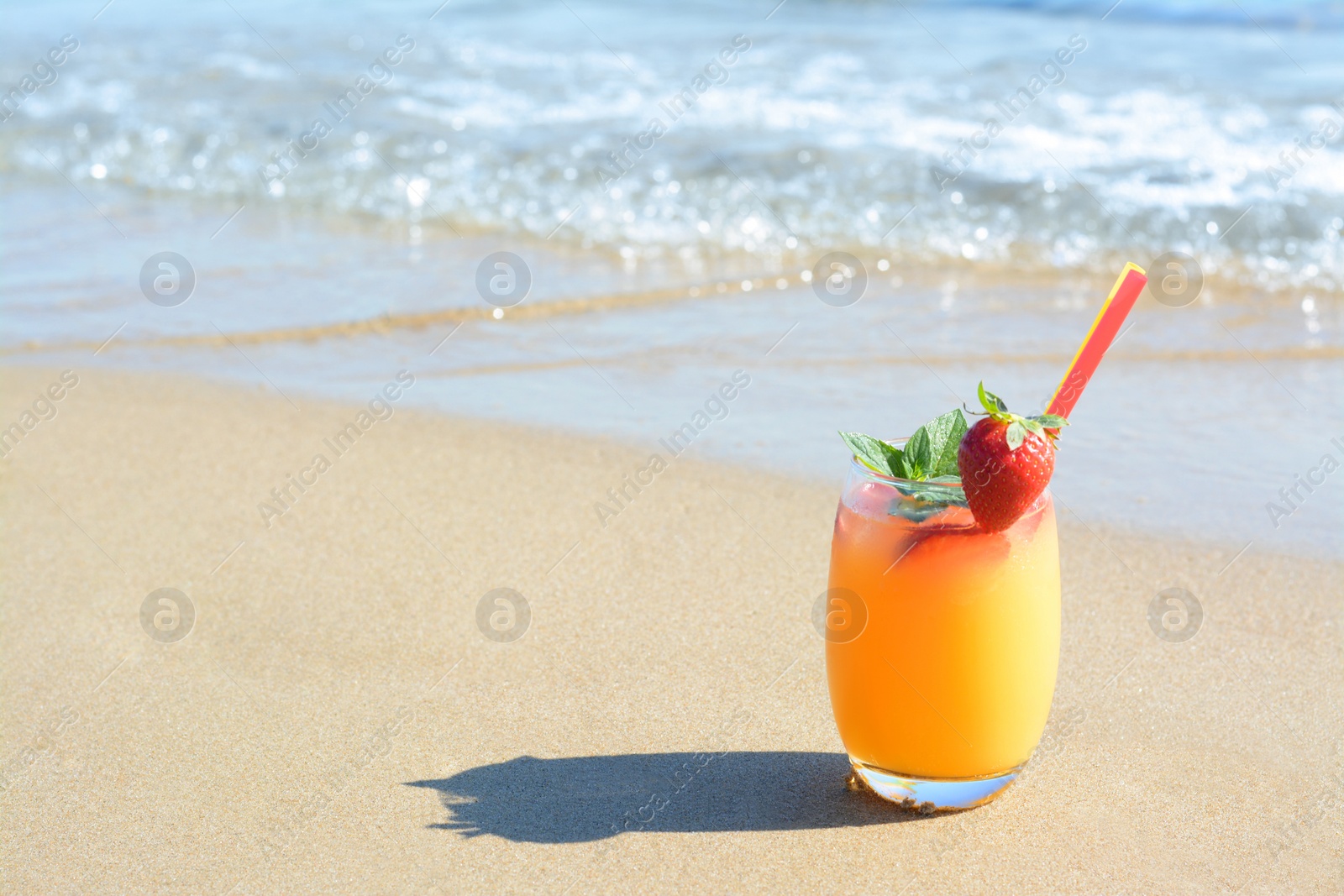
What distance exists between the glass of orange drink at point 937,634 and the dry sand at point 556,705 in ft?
0.37

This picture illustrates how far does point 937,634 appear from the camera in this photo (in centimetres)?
183

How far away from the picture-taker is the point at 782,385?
164 inches

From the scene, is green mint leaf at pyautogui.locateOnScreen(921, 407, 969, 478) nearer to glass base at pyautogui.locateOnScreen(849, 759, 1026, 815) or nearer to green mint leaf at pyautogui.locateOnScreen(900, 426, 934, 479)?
green mint leaf at pyautogui.locateOnScreen(900, 426, 934, 479)

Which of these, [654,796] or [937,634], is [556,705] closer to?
[654,796]

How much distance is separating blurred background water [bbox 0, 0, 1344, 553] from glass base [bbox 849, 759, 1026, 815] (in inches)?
51.7

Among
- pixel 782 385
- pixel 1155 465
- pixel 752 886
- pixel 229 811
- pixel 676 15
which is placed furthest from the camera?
pixel 676 15

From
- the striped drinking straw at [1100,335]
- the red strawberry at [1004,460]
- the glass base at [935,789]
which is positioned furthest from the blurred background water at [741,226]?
the red strawberry at [1004,460]

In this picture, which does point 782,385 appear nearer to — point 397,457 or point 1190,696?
point 397,457

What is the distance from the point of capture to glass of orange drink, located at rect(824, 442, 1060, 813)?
1.80 m

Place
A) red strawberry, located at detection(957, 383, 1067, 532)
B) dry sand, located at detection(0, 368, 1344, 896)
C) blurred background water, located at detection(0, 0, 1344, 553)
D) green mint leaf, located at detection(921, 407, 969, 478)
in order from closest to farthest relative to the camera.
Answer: red strawberry, located at detection(957, 383, 1067, 532)
green mint leaf, located at detection(921, 407, 969, 478)
dry sand, located at detection(0, 368, 1344, 896)
blurred background water, located at detection(0, 0, 1344, 553)

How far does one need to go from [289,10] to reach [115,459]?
11524mm

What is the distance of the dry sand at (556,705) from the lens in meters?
1.89

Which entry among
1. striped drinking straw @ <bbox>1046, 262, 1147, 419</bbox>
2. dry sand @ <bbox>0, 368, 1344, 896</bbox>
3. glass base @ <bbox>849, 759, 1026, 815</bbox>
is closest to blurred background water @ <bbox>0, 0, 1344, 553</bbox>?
dry sand @ <bbox>0, 368, 1344, 896</bbox>

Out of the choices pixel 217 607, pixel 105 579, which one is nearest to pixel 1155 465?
pixel 217 607
